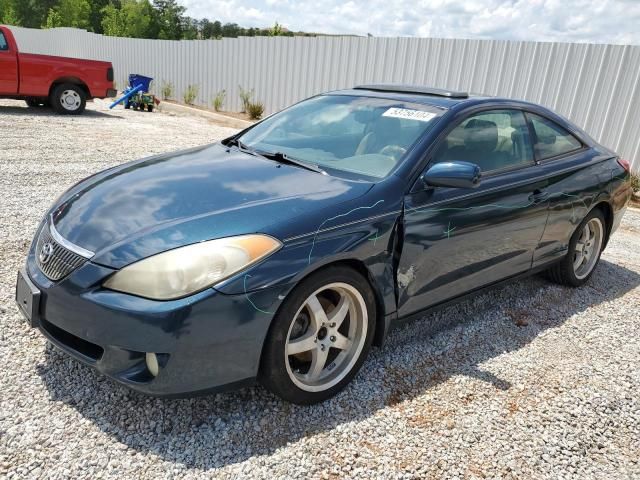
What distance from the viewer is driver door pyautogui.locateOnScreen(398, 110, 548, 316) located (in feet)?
9.70

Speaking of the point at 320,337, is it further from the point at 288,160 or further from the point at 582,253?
the point at 582,253

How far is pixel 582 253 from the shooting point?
180 inches

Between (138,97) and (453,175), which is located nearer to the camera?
(453,175)

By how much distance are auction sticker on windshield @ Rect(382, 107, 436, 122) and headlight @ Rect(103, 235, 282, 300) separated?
158cm

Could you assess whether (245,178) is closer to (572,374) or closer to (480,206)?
(480,206)

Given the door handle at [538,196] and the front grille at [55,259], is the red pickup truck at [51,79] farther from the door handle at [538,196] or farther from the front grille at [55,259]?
the door handle at [538,196]

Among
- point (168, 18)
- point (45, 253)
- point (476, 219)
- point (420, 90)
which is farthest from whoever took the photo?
point (168, 18)

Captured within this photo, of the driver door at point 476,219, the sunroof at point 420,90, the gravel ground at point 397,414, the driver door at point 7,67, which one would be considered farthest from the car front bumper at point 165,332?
the driver door at point 7,67

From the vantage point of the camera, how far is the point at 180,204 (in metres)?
2.61

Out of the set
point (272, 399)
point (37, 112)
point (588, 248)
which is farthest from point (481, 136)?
point (37, 112)

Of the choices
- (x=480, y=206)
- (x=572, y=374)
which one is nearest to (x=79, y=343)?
(x=480, y=206)

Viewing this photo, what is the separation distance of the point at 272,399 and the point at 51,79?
11.6 m

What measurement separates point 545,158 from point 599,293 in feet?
4.69

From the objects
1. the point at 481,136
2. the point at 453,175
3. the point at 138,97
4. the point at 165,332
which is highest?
the point at 481,136
